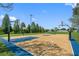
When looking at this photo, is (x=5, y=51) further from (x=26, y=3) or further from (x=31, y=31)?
(x=26, y=3)

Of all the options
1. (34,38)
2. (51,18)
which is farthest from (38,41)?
(51,18)

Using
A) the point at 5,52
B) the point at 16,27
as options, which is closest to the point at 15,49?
the point at 5,52

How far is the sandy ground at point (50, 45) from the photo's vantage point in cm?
360

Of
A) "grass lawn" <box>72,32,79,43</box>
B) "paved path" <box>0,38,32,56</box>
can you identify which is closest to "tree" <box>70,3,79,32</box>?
"grass lawn" <box>72,32,79,43</box>

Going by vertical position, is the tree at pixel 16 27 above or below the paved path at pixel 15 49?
above

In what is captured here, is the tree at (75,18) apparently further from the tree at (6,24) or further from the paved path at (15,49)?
the tree at (6,24)

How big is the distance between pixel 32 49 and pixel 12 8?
540 millimetres

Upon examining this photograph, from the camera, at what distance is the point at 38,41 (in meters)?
3.64

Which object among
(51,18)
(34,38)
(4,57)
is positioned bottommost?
(4,57)

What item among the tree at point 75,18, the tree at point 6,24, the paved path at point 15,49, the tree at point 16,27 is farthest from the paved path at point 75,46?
the tree at point 6,24

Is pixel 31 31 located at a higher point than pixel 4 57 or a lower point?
higher

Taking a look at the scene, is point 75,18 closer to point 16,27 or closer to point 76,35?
point 76,35

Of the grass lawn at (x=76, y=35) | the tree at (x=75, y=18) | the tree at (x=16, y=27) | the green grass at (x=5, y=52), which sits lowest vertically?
the green grass at (x=5, y=52)

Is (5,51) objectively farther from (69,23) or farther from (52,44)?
(69,23)
